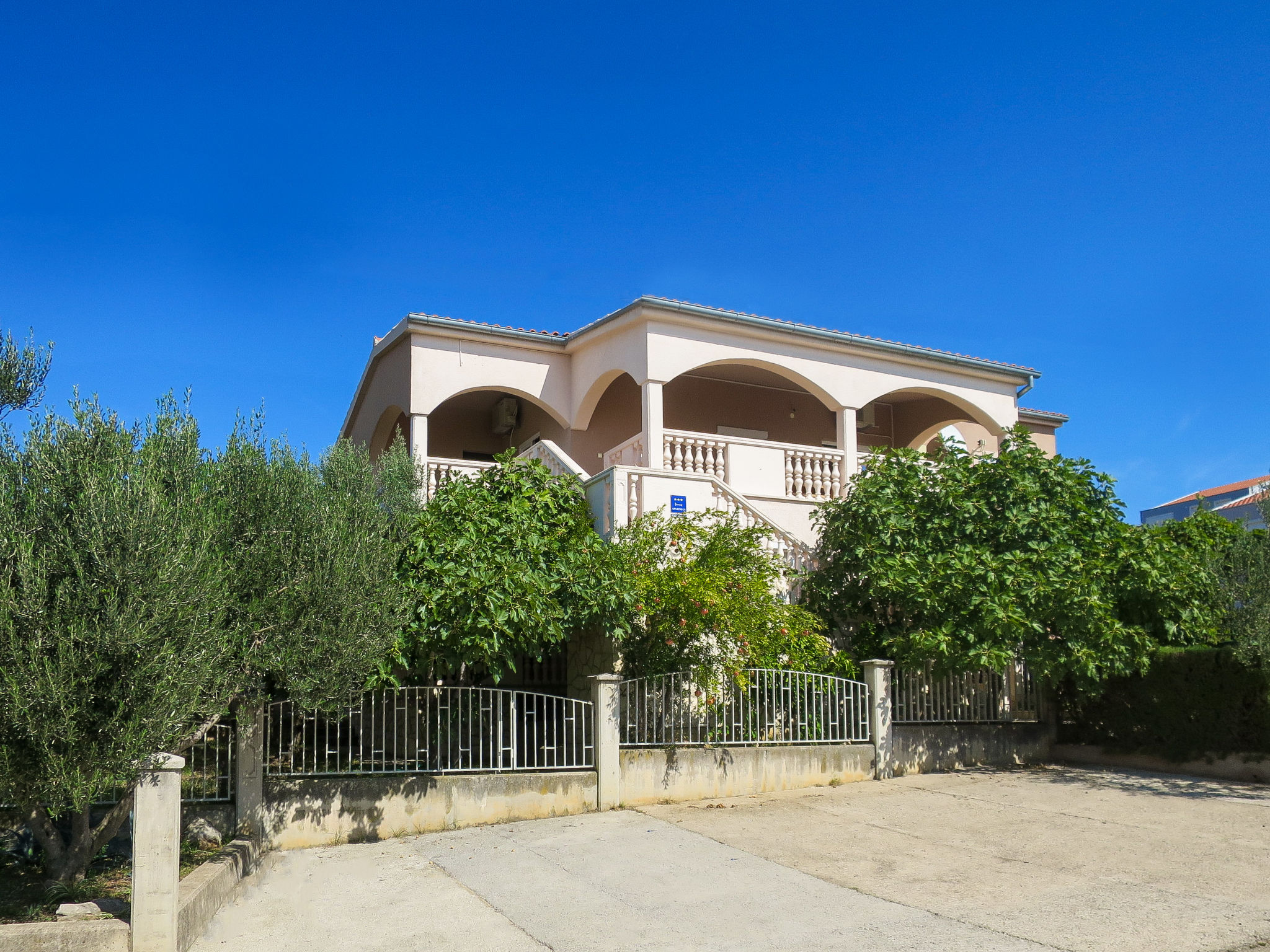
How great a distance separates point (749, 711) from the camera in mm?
11734

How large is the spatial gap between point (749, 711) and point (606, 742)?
1808mm

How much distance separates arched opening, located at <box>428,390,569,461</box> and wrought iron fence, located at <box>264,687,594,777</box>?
8699mm

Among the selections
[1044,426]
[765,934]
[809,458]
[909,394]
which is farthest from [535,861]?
[1044,426]

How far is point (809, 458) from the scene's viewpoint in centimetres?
1548

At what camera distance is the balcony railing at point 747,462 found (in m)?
14.5

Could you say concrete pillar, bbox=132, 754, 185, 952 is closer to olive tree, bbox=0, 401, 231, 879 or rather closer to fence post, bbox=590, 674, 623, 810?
olive tree, bbox=0, 401, 231, 879

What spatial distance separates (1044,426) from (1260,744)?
1130 cm

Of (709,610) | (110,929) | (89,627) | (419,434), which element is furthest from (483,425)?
(110,929)

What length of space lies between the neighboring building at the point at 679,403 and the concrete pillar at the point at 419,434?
0.02 meters

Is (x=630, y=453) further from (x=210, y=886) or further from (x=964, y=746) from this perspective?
(x=210, y=886)

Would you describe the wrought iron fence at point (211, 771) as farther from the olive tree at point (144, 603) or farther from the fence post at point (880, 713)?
the fence post at point (880, 713)

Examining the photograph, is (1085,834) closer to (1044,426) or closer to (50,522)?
(50,522)

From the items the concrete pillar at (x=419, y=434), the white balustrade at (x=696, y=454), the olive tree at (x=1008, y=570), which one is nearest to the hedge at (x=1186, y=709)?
the olive tree at (x=1008, y=570)

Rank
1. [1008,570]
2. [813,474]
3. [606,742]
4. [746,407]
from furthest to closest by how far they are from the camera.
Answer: [746,407] → [813,474] → [1008,570] → [606,742]
